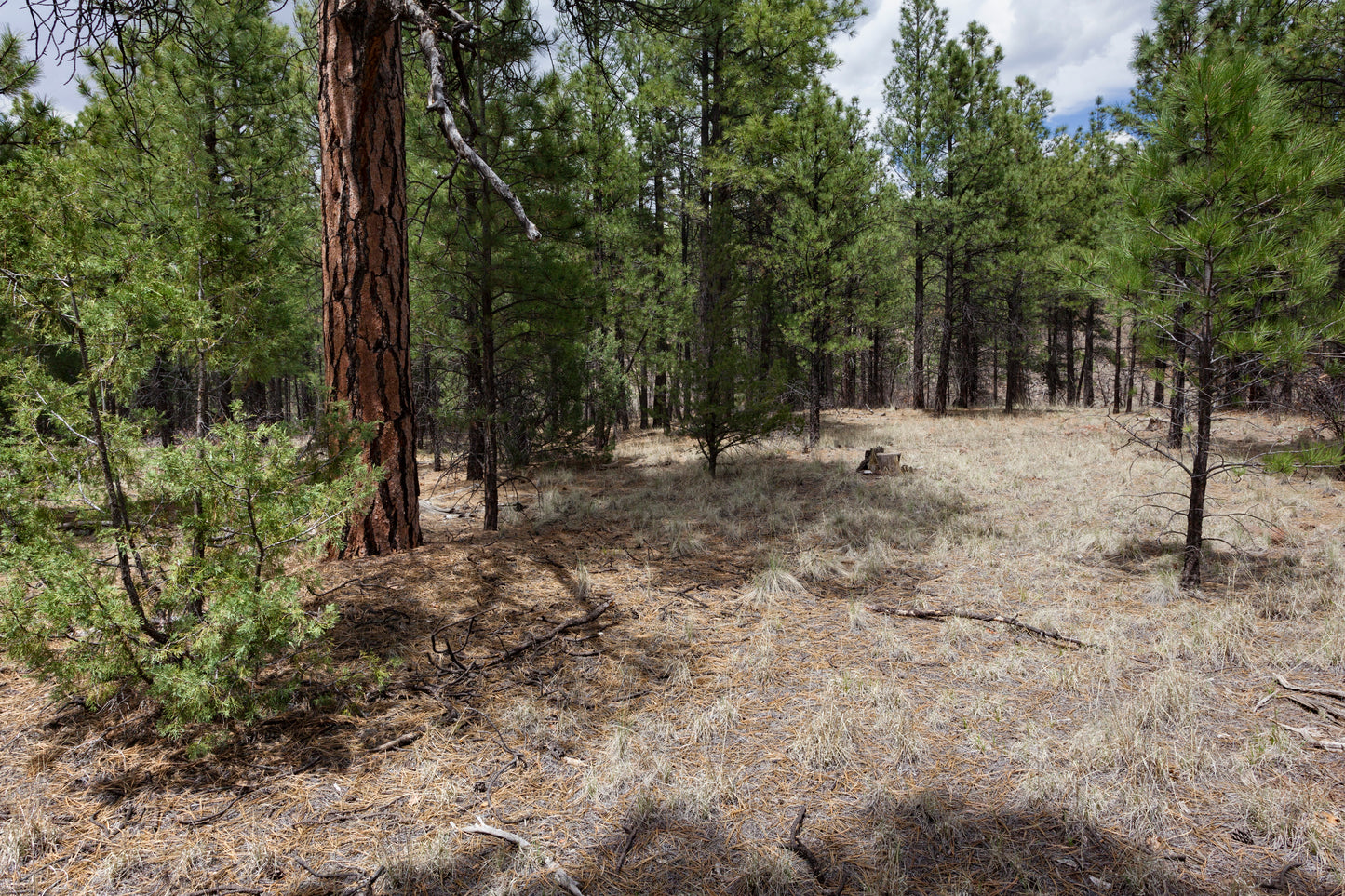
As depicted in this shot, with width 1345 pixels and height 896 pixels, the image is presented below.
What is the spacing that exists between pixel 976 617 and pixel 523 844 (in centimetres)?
336

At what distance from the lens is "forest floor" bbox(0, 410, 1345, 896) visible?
2039 millimetres

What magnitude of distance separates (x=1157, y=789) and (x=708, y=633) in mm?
2306

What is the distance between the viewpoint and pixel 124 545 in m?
2.29

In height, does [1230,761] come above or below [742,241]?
below

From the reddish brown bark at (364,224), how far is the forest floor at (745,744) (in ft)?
4.01

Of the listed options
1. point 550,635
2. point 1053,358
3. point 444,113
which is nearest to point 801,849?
point 550,635

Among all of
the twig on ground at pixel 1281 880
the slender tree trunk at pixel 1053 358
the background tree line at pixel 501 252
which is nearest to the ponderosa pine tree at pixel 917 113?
the background tree line at pixel 501 252

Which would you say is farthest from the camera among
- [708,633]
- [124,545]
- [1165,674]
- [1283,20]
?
[1283,20]

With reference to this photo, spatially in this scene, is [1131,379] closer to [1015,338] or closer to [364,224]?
[1015,338]

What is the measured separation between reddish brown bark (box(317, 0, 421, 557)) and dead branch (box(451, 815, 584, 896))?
2611 millimetres

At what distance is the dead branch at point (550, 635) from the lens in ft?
11.0

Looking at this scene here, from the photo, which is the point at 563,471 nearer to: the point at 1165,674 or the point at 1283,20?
the point at 1165,674

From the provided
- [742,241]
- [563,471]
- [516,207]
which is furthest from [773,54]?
[516,207]

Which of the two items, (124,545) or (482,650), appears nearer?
(124,545)
